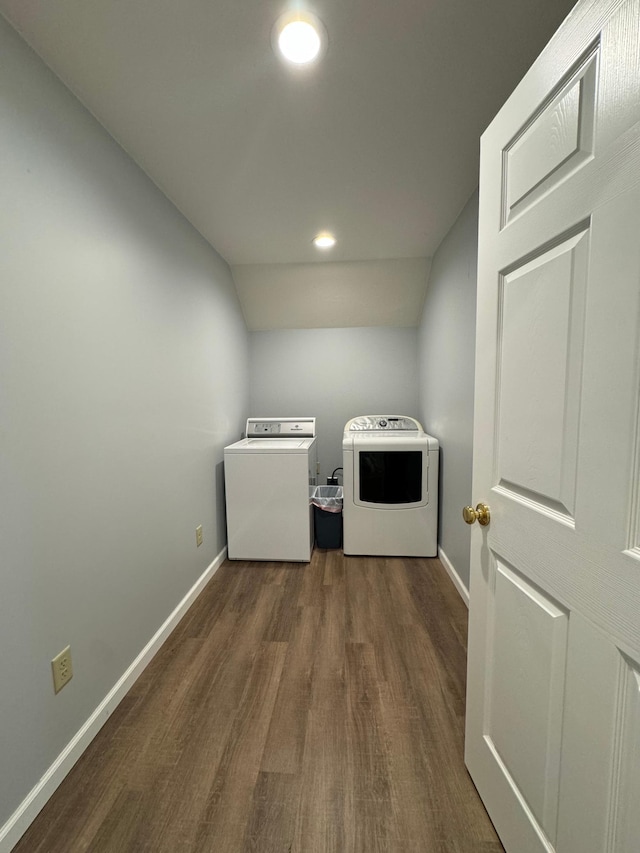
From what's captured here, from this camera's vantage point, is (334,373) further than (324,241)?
Yes

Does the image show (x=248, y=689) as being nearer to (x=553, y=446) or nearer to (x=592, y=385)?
(x=553, y=446)

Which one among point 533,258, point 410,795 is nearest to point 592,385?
point 533,258

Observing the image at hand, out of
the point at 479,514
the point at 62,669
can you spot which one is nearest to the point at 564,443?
the point at 479,514

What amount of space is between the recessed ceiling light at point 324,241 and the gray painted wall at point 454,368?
30.4 inches

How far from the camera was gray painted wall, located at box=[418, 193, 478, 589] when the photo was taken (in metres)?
1.93

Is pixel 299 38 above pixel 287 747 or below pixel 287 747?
above

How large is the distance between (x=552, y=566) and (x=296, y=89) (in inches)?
63.7

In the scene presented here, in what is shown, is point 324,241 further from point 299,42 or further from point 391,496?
point 391,496

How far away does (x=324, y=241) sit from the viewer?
7.88 ft

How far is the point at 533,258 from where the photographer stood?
2.56ft

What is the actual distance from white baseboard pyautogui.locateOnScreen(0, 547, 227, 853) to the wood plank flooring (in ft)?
0.09

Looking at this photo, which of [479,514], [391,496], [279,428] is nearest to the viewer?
[479,514]

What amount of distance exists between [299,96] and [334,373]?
228 centimetres

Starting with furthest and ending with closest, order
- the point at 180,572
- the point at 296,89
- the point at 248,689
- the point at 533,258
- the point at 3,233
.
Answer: the point at 180,572 → the point at 248,689 → the point at 296,89 → the point at 3,233 → the point at 533,258
